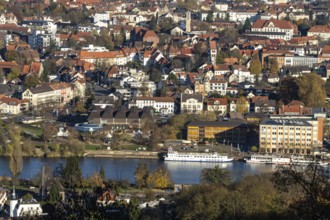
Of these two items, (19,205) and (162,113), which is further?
(162,113)

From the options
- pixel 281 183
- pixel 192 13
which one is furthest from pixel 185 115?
pixel 192 13

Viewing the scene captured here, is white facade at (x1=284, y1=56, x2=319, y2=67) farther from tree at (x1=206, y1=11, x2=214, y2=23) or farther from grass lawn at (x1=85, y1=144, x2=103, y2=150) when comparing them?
grass lawn at (x1=85, y1=144, x2=103, y2=150)

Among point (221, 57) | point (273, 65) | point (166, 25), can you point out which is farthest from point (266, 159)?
point (166, 25)

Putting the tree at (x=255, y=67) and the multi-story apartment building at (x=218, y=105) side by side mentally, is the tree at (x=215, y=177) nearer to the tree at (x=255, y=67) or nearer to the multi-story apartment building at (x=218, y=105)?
the multi-story apartment building at (x=218, y=105)

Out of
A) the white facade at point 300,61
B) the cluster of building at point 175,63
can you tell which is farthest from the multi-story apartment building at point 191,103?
the white facade at point 300,61

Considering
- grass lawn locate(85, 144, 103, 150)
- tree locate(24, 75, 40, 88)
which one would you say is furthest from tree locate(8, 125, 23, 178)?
tree locate(24, 75, 40, 88)

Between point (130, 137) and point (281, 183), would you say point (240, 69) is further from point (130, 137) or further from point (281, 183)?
point (281, 183)

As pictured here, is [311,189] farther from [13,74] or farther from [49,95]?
[13,74]
